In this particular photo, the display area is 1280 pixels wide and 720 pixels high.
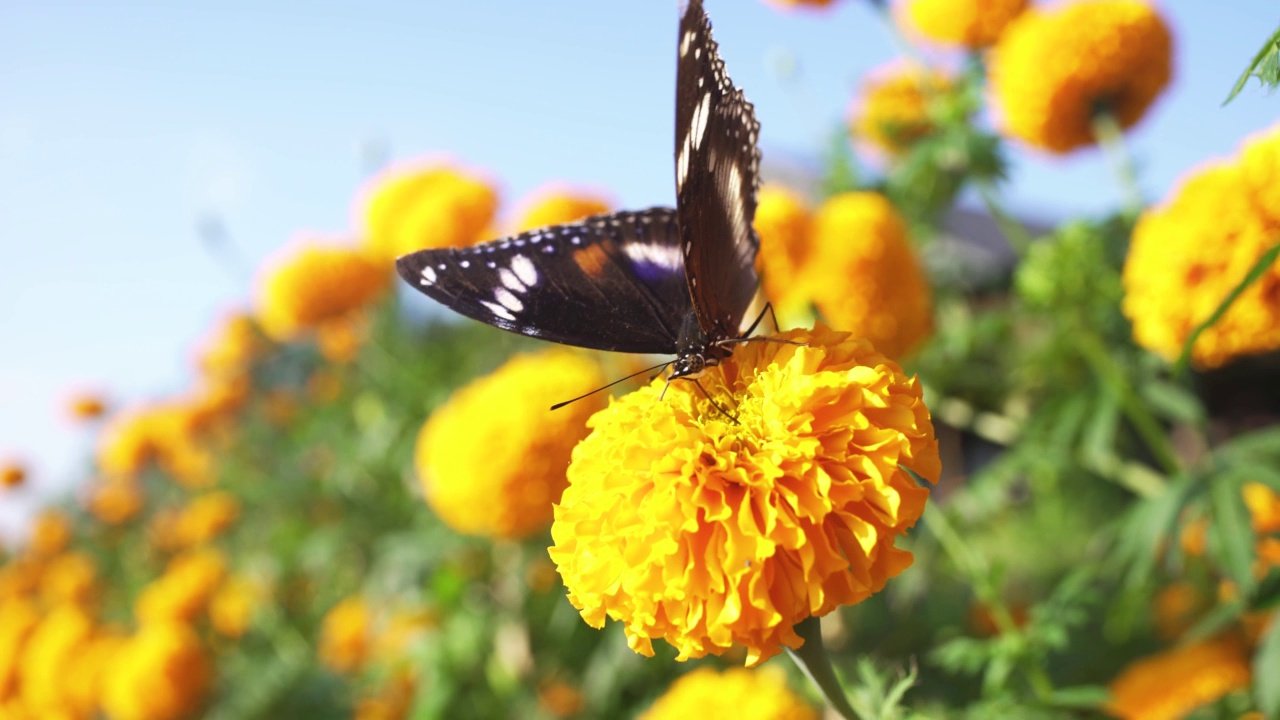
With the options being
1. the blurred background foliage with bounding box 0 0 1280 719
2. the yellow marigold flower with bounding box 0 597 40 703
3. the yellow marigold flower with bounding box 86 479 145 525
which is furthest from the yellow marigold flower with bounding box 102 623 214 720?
the yellow marigold flower with bounding box 86 479 145 525

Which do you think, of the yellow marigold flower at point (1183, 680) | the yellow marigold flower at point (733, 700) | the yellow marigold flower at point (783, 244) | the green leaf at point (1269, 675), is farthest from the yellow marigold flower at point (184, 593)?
→ the green leaf at point (1269, 675)

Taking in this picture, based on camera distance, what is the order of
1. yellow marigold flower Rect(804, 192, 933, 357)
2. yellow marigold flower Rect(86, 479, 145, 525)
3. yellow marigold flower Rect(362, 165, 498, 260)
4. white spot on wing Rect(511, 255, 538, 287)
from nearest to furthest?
white spot on wing Rect(511, 255, 538, 287) → yellow marigold flower Rect(804, 192, 933, 357) → yellow marigold flower Rect(362, 165, 498, 260) → yellow marigold flower Rect(86, 479, 145, 525)

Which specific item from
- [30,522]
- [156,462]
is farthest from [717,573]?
[30,522]

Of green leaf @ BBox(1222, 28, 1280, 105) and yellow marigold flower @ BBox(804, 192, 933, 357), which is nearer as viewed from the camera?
green leaf @ BBox(1222, 28, 1280, 105)

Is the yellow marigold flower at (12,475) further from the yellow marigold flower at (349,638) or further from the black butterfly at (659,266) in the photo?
the black butterfly at (659,266)

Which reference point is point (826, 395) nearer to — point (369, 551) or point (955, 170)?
point (955, 170)

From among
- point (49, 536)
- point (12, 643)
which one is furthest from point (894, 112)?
point (49, 536)

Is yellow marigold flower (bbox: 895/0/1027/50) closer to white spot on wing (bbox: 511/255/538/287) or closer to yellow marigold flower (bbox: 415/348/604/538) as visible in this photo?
yellow marigold flower (bbox: 415/348/604/538)

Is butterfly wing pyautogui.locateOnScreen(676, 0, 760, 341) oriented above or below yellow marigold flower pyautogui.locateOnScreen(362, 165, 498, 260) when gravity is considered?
above
